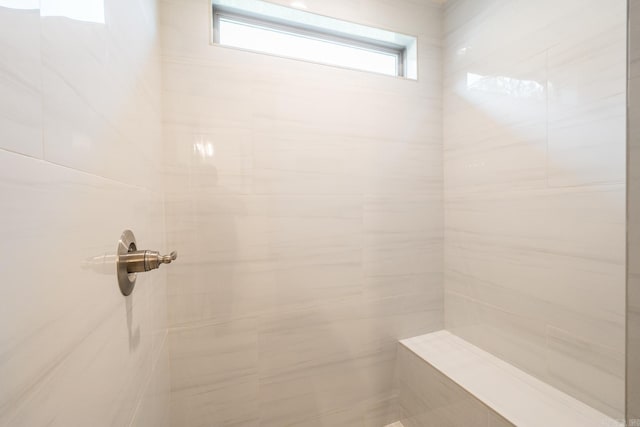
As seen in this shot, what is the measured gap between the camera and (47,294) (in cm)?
29

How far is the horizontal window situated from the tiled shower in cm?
6

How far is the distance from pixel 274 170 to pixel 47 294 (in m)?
0.89

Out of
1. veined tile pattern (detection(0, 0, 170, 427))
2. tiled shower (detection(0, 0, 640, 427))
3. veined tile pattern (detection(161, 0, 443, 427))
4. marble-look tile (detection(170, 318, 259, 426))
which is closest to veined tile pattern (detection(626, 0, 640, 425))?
tiled shower (detection(0, 0, 640, 427))

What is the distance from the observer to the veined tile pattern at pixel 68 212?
241 mm

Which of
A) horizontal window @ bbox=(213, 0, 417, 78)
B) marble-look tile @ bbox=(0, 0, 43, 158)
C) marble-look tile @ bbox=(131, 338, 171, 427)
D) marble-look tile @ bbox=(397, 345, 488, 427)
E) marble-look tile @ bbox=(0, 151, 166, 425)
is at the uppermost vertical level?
horizontal window @ bbox=(213, 0, 417, 78)

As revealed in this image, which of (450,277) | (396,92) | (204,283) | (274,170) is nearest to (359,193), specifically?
(274,170)

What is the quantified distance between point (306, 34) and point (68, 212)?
1279mm

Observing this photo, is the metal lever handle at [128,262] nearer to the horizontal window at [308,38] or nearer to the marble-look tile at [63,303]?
the marble-look tile at [63,303]

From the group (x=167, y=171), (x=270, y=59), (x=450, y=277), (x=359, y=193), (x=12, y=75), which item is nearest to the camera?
(x=12, y=75)

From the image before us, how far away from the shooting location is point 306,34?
1.26 metres

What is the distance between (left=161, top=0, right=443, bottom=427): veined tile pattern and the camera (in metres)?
1.04

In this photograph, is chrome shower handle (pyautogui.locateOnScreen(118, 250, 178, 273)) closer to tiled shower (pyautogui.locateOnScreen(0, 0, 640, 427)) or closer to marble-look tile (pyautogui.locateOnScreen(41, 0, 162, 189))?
tiled shower (pyautogui.locateOnScreen(0, 0, 640, 427))

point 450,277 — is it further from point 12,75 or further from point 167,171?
point 12,75

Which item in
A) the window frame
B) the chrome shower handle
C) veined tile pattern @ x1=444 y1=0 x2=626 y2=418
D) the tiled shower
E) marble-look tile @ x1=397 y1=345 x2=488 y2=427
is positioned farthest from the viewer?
the window frame
